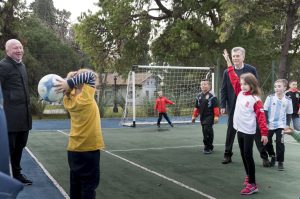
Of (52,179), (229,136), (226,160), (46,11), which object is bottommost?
(52,179)

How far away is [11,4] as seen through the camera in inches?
1073

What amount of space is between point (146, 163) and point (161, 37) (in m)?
21.8

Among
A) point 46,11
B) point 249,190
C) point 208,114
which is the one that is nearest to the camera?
point 249,190

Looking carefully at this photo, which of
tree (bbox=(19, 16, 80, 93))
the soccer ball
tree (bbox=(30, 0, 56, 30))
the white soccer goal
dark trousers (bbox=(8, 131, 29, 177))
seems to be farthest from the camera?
tree (bbox=(30, 0, 56, 30))

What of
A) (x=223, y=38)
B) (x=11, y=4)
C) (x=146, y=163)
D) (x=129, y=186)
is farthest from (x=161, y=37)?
(x=129, y=186)

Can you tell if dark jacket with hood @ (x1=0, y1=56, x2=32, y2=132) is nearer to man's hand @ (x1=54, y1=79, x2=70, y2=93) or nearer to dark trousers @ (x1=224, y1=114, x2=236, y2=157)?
man's hand @ (x1=54, y1=79, x2=70, y2=93)

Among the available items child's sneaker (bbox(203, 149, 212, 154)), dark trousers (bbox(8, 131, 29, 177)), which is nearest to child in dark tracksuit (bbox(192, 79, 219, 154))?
child's sneaker (bbox(203, 149, 212, 154))

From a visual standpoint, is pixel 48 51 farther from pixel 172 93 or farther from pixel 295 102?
pixel 295 102

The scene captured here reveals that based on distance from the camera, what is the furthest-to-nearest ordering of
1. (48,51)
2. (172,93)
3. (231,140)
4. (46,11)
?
1. (46,11)
2. (48,51)
3. (172,93)
4. (231,140)

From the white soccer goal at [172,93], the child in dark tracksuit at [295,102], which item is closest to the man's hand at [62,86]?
the child in dark tracksuit at [295,102]

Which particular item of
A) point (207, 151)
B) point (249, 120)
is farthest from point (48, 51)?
point (249, 120)

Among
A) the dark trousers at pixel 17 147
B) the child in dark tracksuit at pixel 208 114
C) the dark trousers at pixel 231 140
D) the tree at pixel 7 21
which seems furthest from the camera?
the tree at pixel 7 21

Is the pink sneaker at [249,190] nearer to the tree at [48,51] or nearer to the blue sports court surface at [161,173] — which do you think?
the blue sports court surface at [161,173]

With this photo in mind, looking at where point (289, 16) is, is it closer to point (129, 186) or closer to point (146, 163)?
point (146, 163)
